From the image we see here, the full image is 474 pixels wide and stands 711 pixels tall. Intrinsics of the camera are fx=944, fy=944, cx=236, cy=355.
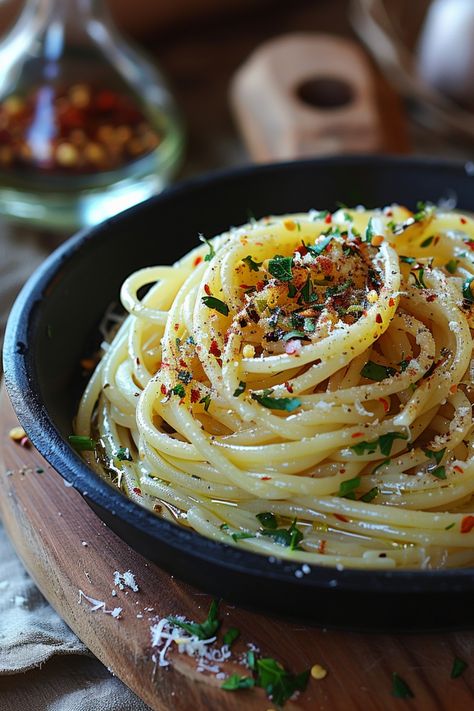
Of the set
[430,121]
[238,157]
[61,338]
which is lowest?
[430,121]

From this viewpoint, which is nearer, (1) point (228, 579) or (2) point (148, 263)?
(1) point (228, 579)

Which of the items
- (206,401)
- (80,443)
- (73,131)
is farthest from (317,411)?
(73,131)

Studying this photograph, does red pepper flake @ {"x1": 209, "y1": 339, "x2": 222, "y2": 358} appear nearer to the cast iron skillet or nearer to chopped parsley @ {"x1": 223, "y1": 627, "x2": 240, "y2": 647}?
the cast iron skillet

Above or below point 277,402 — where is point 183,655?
below

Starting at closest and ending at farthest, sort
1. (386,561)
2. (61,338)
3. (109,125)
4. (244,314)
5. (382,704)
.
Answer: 1. (382,704)
2. (386,561)
3. (244,314)
4. (61,338)
5. (109,125)

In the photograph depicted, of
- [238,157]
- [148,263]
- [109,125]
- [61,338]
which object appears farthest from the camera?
[238,157]

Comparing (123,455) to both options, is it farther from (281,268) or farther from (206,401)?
(281,268)

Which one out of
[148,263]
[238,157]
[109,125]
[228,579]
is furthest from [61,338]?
[238,157]

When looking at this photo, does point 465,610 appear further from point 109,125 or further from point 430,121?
point 430,121
